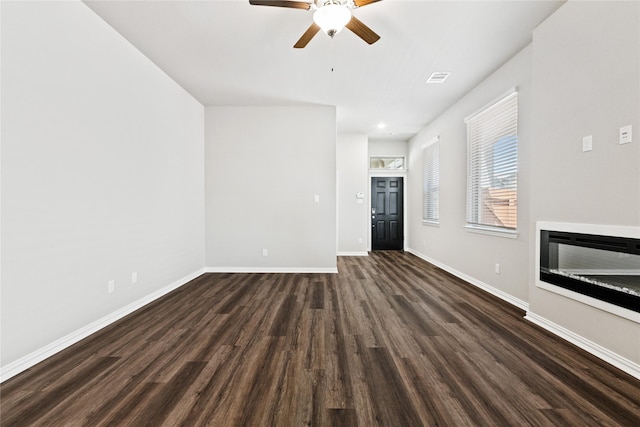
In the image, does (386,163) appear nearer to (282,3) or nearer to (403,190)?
(403,190)

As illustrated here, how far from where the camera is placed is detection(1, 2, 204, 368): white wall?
1854 millimetres

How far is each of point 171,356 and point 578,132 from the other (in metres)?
3.79

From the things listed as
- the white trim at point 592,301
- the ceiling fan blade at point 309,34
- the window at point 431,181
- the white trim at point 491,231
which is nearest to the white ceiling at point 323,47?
the ceiling fan blade at point 309,34

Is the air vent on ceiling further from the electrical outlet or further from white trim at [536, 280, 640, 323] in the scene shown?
white trim at [536, 280, 640, 323]

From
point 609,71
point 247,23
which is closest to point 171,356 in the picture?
point 247,23

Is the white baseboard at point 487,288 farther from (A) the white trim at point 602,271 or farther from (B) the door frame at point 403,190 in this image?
(B) the door frame at point 403,190

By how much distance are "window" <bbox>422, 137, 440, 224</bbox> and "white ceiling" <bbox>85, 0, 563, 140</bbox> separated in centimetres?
127

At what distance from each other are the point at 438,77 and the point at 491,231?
7.32 feet

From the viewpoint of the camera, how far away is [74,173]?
2.28 m

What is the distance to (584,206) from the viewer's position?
7.13ft

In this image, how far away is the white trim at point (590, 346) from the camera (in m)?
1.79

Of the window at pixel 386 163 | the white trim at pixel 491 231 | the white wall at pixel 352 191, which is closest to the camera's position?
the white trim at pixel 491 231

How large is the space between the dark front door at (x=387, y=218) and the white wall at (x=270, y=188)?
9.14ft

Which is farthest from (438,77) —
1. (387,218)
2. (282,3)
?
(387,218)
